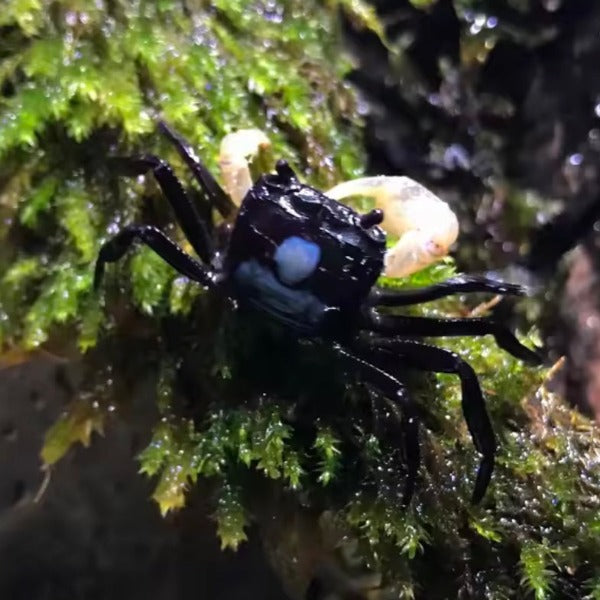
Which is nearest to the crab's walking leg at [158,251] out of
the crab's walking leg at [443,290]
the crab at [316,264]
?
the crab at [316,264]

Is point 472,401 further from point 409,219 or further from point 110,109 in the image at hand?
point 110,109

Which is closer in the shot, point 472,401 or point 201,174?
point 472,401

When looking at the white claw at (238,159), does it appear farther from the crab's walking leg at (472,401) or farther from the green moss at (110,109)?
the crab's walking leg at (472,401)

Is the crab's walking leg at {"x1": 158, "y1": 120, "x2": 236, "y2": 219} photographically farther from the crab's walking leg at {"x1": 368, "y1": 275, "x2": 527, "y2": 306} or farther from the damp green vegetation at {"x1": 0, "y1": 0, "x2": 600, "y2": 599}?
the crab's walking leg at {"x1": 368, "y1": 275, "x2": 527, "y2": 306}

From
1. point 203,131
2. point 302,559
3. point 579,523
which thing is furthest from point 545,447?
point 203,131

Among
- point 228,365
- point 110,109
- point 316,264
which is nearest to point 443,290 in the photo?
point 316,264

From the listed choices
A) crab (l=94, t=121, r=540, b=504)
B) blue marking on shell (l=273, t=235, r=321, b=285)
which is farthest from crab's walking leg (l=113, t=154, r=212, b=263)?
blue marking on shell (l=273, t=235, r=321, b=285)
